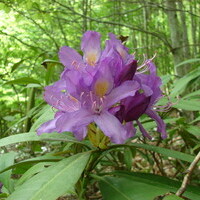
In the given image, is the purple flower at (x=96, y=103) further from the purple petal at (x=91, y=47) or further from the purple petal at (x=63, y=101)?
the purple petal at (x=91, y=47)

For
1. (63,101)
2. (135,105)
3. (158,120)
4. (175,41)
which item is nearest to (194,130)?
(158,120)

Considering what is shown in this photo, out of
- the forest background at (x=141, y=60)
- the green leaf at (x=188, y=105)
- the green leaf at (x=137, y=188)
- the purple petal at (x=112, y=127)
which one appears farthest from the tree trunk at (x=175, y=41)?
the purple petal at (x=112, y=127)

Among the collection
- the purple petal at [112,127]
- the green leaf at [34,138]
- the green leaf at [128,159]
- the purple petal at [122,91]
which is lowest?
the green leaf at [128,159]

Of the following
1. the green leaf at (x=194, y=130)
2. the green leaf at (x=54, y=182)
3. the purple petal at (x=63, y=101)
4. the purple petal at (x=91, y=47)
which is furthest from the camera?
the green leaf at (x=194, y=130)

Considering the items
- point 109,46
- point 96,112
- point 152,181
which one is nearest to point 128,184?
point 152,181

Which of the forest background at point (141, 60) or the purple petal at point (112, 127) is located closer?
the purple petal at point (112, 127)
